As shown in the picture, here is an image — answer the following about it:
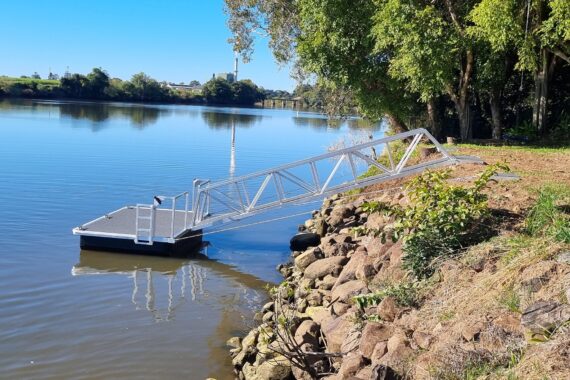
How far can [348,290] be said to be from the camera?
980cm

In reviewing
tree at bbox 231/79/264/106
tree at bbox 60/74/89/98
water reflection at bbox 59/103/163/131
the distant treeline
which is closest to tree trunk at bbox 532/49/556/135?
water reflection at bbox 59/103/163/131

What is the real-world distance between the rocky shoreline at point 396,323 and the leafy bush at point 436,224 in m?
0.39

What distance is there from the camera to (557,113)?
24.7 metres

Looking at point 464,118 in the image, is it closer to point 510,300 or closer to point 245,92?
point 510,300

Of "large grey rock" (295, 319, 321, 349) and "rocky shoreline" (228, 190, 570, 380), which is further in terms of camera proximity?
"large grey rock" (295, 319, 321, 349)

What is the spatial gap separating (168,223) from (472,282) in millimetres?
11571

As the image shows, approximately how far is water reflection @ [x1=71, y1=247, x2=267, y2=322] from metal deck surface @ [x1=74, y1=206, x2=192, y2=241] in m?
0.55

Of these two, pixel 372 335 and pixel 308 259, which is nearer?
pixel 372 335

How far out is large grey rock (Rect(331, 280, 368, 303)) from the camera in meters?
9.48

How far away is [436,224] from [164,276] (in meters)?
7.68

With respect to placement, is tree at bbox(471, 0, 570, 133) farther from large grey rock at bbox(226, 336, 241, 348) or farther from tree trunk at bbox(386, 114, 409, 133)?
large grey rock at bbox(226, 336, 241, 348)

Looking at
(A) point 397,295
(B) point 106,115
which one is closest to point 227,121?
(B) point 106,115

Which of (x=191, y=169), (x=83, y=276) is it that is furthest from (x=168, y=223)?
(x=191, y=169)

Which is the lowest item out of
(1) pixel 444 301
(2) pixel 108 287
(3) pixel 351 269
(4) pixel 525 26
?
(2) pixel 108 287
